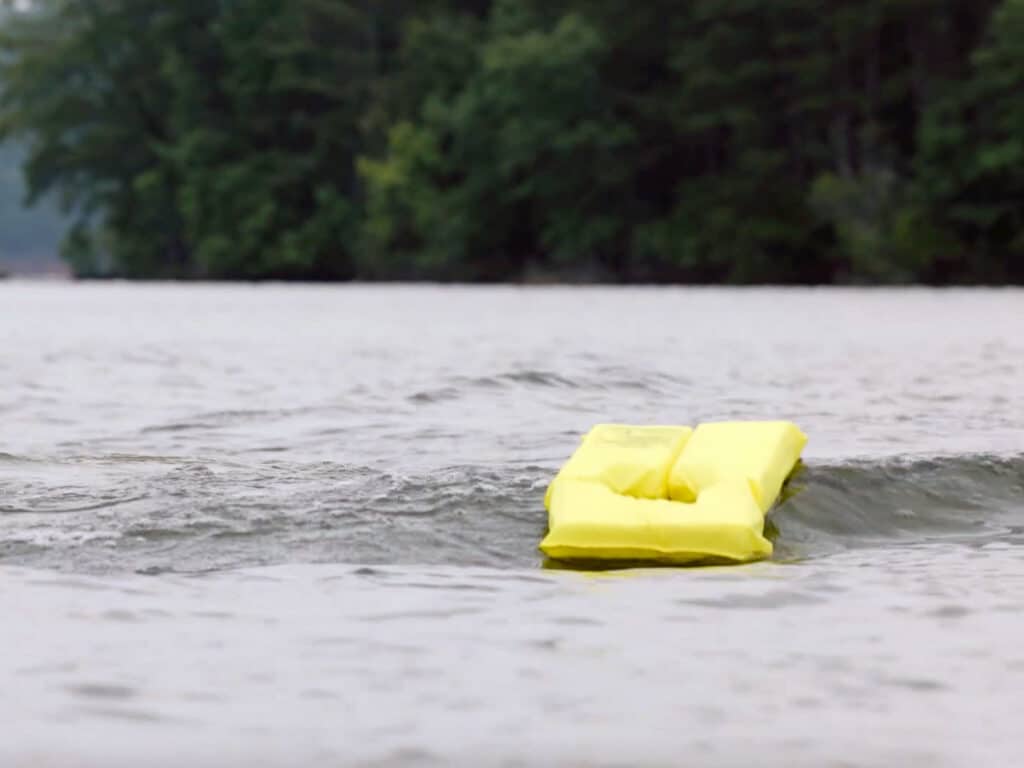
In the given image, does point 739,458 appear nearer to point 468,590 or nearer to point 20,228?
point 468,590

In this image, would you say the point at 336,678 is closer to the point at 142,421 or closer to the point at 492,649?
the point at 492,649

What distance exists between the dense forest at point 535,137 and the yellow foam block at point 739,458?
34.4 metres

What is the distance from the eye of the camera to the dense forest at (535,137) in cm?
4306

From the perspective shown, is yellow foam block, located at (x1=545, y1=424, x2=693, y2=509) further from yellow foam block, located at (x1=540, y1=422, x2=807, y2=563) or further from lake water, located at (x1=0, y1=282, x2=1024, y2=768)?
lake water, located at (x1=0, y1=282, x2=1024, y2=768)

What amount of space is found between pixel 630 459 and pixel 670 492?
0.22m

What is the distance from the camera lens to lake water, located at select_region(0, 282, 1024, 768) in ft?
13.8

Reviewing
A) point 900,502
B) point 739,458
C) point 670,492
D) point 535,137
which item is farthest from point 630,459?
point 535,137

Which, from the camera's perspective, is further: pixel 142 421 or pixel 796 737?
pixel 142 421

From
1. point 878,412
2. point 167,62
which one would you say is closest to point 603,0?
point 167,62

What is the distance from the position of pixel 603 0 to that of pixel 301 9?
11.6m

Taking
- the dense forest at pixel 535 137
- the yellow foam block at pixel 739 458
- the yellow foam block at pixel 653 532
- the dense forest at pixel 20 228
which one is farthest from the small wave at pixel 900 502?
the dense forest at pixel 20 228

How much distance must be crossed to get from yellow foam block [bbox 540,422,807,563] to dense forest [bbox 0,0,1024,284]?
34689 millimetres

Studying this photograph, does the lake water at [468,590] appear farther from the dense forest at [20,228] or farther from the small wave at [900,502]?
the dense forest at [20,228]

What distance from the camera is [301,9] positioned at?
190 ft
